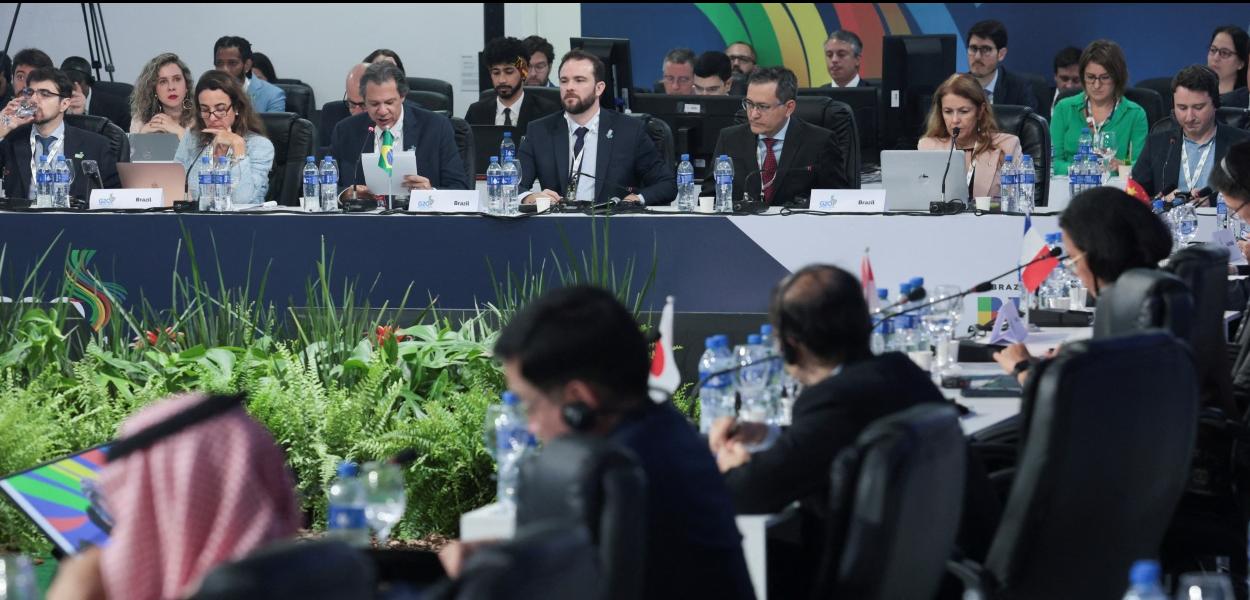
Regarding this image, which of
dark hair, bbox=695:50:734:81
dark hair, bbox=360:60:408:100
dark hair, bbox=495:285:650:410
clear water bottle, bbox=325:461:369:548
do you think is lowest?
clear water bottle, bbox=325:461:369:548

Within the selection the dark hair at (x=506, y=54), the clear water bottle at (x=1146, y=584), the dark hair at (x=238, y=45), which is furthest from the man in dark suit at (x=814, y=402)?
the dark hair at (x=238, y=45)

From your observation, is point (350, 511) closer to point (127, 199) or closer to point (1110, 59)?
point (127, 199)

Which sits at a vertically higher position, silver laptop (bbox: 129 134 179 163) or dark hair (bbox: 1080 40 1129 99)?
dark hair (bbox: 1080 40 1129 99)

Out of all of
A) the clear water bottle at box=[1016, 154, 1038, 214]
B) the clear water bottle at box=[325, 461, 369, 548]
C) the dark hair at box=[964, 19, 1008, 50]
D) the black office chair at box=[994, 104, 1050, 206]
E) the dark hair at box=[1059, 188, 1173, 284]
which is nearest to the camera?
the clear water bottle at box=[325, 461, 369, 548]

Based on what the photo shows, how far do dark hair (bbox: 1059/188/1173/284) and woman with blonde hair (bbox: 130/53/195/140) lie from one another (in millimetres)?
5144

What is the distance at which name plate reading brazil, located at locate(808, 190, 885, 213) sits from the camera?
6.46m

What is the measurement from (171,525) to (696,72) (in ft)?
27.6

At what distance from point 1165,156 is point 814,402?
4.95 meters

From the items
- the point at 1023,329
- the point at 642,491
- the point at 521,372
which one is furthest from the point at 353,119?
A: the point at 642,491

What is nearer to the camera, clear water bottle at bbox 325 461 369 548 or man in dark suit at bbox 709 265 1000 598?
clear water bottle at bbox 325 461 369 548

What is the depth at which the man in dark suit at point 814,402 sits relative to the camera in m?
2.80

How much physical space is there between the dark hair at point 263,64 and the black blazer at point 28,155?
12.2 ft

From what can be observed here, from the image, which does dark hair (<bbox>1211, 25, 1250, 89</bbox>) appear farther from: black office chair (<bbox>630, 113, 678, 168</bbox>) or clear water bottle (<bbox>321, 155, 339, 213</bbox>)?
clear water bottle (<bbox>321, 155, 339, 213</bbox>)

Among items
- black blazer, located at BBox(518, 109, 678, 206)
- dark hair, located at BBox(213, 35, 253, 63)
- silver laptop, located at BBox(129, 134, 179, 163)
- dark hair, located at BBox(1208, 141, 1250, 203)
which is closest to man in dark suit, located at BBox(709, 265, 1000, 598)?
dark hair, located at BBox(1208, 141, 1250, 203)
